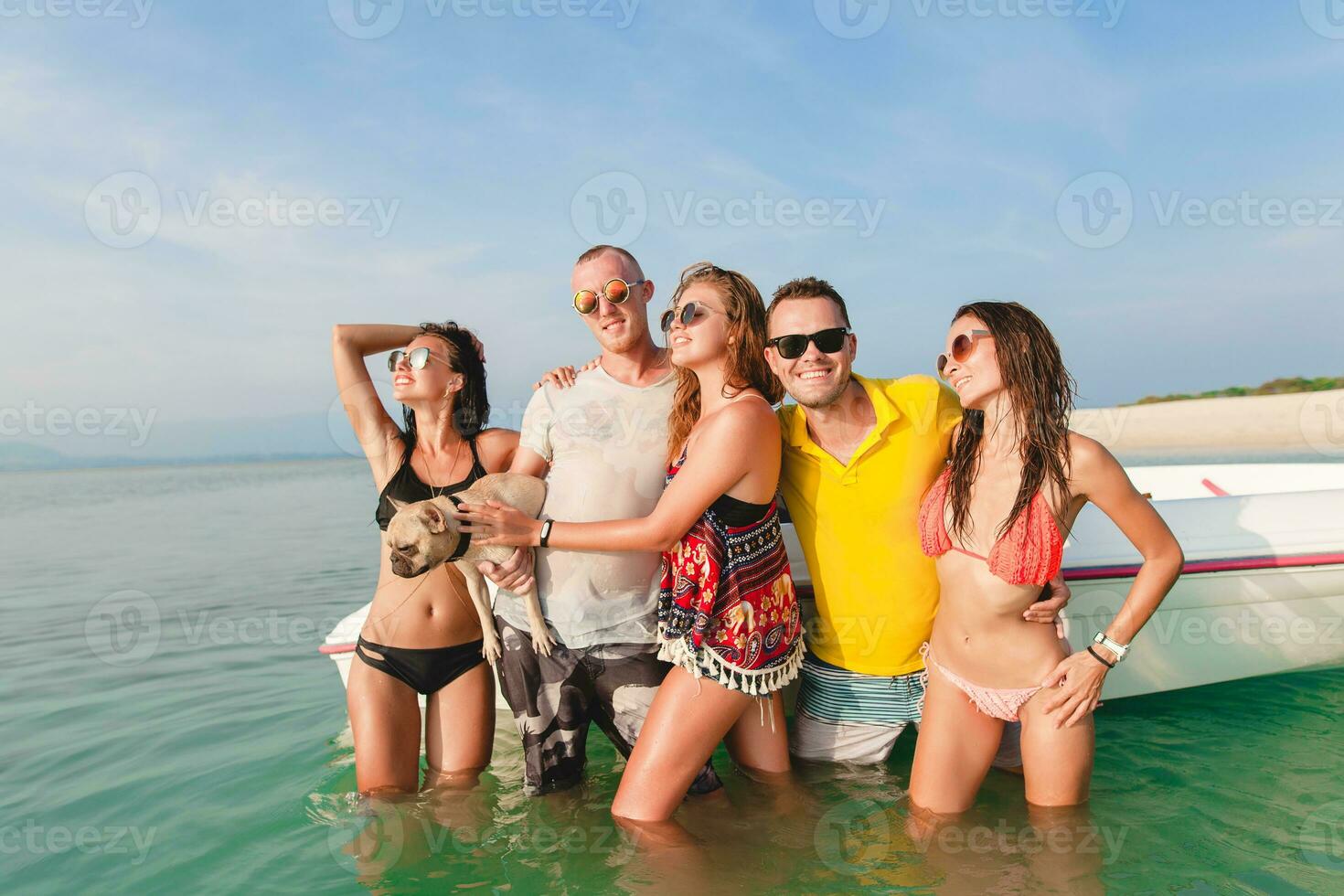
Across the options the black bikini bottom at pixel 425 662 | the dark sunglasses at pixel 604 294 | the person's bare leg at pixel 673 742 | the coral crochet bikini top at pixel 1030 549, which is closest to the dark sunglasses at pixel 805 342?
the dark sunglasses at pixel 604 294

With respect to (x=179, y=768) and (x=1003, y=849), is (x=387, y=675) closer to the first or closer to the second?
(x=179, y=768)

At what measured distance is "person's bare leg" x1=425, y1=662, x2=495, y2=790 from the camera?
360 centimetres

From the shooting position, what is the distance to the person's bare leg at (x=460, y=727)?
3.60 meters

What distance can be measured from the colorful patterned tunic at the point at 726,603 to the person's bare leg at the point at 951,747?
0.67 meters

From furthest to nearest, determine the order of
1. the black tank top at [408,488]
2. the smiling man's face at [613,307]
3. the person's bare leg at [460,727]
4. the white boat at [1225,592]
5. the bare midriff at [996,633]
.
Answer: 1. the white boat at [1225,592]
2. the person's bare leg at [460,727]
3. the black tank top at [408,488]
4. the smiling man's face at [613,307]
5. the bare midriff at [996,633]

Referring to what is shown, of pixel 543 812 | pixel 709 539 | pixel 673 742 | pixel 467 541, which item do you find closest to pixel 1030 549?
pixel 709 539

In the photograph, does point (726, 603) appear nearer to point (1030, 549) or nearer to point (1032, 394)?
Result: point (1030, 549)

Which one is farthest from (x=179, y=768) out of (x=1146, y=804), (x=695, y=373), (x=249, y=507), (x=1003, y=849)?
(x=249, y=507)

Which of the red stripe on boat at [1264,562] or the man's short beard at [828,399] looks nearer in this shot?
the man's short beard at [828,399]

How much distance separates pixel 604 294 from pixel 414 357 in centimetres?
93

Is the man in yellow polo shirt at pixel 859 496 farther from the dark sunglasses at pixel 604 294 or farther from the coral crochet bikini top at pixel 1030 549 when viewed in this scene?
the dark sunglasses at pixel 604 294

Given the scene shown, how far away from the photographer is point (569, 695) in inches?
127

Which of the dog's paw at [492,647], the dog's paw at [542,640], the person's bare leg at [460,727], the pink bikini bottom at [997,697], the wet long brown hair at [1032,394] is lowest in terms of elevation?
the person's bare leg at [460,727]

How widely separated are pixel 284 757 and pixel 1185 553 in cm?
554
